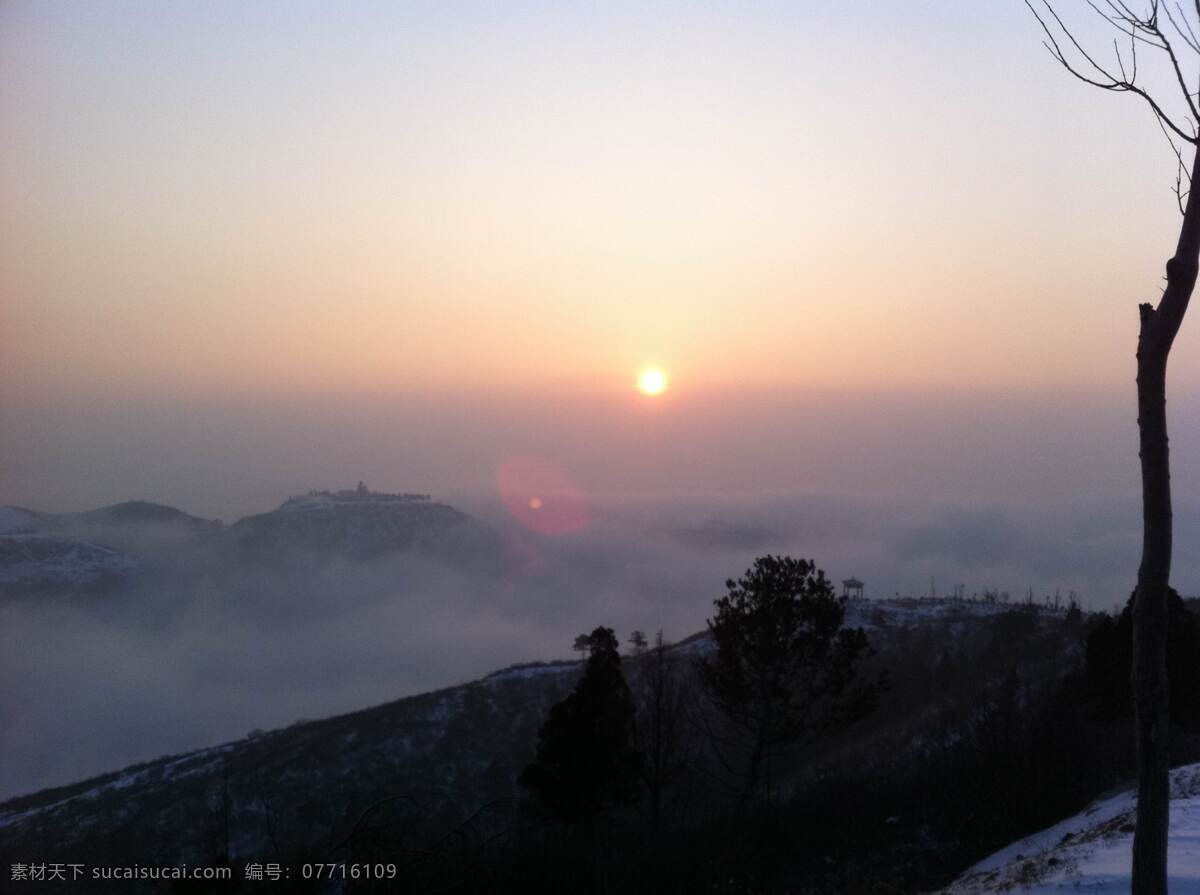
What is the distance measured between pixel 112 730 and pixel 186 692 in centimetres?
2912

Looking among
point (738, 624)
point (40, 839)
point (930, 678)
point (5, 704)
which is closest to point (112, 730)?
point (5, 704)

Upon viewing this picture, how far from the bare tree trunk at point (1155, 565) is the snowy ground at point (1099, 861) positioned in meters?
1.61

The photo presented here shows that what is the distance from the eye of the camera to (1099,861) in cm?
730

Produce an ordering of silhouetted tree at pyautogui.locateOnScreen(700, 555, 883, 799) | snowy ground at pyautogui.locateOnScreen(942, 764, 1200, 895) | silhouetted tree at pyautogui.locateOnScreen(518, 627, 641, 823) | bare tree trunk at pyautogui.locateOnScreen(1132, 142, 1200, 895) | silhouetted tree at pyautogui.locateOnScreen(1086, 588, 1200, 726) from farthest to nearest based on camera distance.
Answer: silhouetted tree at pyautogui.locateOnScreen(700, 555, 883, 799), silhouetted tree at pyautogui.locateOnScreen(518, 627, 641, 823), silhouetted tree at pyautogui.locateOnScreen(1086, 588, 1200, 726), snowy ground at pyautogui.locateOnScreen(942, 764, 1200, 895), bare tree trunk at pyautogui.locateOnScreen(1132, 142, 1200, 895)

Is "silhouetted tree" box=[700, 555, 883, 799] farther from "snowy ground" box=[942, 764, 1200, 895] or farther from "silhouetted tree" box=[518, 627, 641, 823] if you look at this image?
"snowy ground" box=[942, 764, 1200, 895]

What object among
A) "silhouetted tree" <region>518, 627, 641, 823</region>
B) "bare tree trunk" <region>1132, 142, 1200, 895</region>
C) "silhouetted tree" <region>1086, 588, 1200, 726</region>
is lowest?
"silhouetted tree" <region>518, 627, 641, 823</region>

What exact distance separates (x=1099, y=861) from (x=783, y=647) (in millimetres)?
16015

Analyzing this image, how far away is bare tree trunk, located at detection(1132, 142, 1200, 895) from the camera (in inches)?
193

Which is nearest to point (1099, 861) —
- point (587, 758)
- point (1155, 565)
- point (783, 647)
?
point (1155, 565)

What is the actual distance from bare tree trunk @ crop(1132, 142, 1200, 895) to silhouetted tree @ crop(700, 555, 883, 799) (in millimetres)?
18108

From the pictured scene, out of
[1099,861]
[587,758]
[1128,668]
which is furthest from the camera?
[587,758]

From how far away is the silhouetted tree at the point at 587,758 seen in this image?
19.8 metres

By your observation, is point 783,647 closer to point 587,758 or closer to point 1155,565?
point 587,758

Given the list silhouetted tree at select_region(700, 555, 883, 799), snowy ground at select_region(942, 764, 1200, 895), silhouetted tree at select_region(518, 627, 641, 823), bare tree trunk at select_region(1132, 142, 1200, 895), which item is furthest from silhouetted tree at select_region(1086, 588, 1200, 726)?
bare tree trunk at select_region(1132, 142, 1200, 895)
